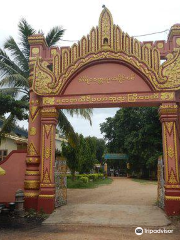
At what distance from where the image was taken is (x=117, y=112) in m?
35.3

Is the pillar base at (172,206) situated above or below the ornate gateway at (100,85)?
below

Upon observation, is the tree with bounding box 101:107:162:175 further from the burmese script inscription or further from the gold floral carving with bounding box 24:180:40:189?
the gold floral carving with bounding box 24:180:40:189

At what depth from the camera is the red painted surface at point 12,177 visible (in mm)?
9156

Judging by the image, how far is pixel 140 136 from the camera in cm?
2628

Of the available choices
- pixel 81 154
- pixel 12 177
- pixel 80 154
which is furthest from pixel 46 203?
pixel 81 154

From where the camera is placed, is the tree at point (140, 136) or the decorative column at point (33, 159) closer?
the decorative column at point (33, 159)

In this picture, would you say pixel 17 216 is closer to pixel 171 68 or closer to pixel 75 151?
pixel 171 68

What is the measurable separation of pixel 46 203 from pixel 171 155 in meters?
4.26

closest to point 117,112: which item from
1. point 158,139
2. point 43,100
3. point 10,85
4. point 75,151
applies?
point 158,139

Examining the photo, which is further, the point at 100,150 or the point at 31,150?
the point at 100,150

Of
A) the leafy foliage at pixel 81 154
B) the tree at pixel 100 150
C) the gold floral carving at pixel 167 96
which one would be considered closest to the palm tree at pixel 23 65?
the leafy foliage at pixel 81 154

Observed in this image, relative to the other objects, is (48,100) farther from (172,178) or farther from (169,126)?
(172,178)

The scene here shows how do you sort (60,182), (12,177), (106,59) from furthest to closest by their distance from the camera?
1. (60,182)
2. (12,177)
3. (106,59)

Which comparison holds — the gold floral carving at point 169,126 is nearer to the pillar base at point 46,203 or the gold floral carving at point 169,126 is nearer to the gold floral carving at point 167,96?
the gold floral carving at point 167,96
